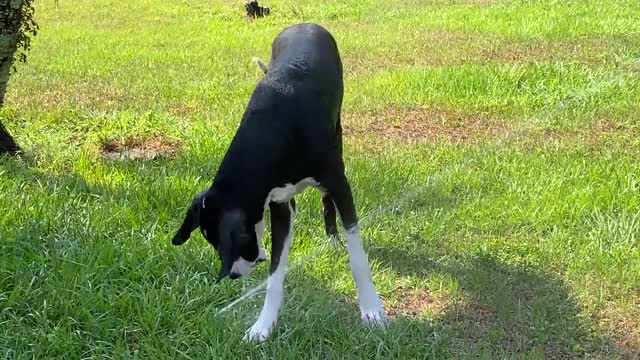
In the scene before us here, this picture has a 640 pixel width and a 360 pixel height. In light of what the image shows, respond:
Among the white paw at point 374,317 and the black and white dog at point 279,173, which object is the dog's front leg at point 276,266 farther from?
the white paw at point 374,317

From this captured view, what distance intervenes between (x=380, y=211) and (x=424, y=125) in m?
2.15

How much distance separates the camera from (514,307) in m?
3.72

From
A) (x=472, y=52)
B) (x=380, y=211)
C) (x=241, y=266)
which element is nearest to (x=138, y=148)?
(x=380, y=211)

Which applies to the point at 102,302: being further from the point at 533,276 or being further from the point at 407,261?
the point at 533,276

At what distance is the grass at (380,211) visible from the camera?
11.2 ft

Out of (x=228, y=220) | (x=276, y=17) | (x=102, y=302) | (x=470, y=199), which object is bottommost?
(x=276, y=17)

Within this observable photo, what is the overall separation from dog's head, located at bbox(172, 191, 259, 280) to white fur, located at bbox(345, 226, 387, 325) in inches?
27.0

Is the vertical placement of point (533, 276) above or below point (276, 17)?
above

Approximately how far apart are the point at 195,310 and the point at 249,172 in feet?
2.84

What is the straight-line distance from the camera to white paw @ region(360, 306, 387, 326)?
3449mm

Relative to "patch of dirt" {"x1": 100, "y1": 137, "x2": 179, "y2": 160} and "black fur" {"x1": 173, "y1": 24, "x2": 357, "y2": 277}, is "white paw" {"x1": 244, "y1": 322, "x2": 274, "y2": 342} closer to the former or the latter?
"black fur" {"x1": 173, "y1": 24, "x2": 357, "y2": 277}

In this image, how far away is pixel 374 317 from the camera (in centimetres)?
347

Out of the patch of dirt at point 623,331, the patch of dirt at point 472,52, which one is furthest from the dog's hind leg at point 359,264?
the patch of dirt at point 472,52

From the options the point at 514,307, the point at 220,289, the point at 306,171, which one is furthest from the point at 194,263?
the point at 514,307
